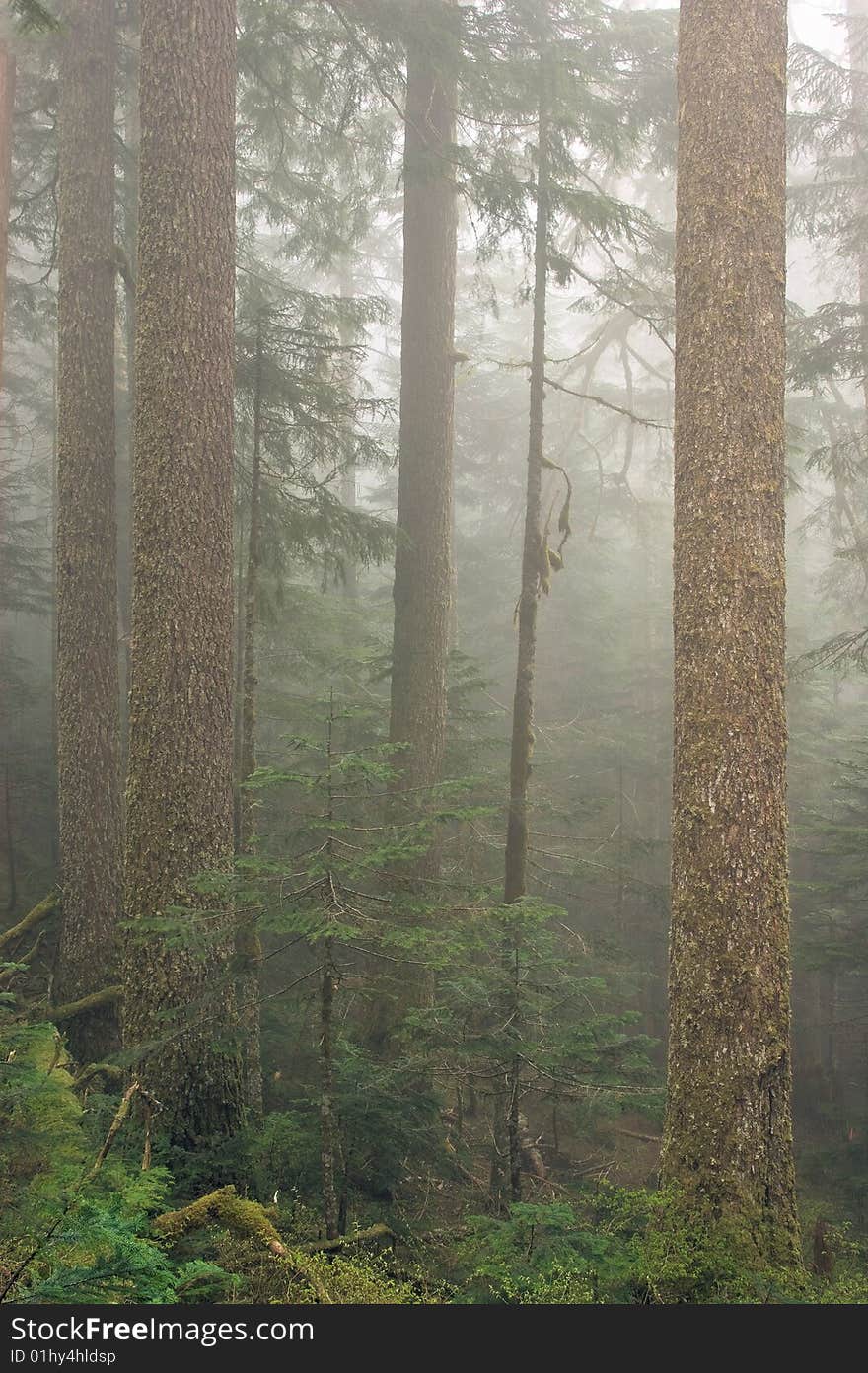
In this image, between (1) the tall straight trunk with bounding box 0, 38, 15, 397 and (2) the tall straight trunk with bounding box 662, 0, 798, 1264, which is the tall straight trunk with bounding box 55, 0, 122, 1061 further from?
(2) the tall straight trunk with bounding box 662, 0, 798, 1264

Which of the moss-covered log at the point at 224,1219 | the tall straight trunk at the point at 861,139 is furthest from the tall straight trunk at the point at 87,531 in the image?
the tall straight trunk at the point at 861,139

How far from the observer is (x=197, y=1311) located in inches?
151

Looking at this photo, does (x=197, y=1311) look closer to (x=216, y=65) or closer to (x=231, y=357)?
(x=231, y=357)

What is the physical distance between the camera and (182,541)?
6.48 m

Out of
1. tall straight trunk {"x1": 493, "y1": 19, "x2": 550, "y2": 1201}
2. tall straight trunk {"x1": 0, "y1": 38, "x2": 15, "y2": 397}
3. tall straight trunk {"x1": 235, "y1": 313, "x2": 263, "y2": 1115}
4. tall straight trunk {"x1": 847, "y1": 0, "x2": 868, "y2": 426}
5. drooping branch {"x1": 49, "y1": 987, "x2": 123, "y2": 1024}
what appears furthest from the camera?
tall straight trunk {"x1": 847, "y1": 0, "x2": 868, "y2": 426}

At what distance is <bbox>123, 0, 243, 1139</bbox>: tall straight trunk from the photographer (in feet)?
20.7

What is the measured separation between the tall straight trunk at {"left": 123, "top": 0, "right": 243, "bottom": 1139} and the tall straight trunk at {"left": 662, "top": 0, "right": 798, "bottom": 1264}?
319cm

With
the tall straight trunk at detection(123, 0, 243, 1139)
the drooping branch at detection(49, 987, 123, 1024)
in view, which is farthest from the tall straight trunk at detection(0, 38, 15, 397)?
the drooping branch at detection(49, 987, 123, 1024)

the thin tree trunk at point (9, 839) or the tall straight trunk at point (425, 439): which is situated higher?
the tall straight trunk at point (425, 439)

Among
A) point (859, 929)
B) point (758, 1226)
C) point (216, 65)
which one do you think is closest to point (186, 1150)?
point (758, 1226)

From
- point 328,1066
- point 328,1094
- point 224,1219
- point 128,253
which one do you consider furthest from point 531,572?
point 128,253

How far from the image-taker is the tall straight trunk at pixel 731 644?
4.69 metres

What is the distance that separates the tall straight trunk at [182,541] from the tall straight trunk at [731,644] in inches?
126

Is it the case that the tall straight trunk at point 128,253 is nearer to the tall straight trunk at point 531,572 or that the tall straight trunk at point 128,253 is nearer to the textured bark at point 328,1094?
the tall straight trunk at point 531,572
